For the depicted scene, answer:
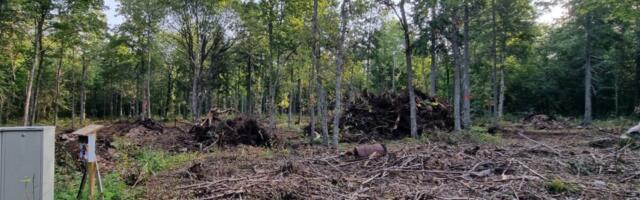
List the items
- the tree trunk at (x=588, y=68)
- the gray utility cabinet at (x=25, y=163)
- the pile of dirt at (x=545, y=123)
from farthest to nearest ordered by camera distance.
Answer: the tree trunk at (x=588, y=68), the pile of dirt at (x=545, y=123), the gray utility cabinet at (x=25, y=163)

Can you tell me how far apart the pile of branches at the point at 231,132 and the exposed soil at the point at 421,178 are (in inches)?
200

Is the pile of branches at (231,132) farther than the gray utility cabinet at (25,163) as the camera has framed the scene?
Yes

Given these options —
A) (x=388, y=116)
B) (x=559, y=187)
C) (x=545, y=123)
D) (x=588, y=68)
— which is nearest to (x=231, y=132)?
(x=388, y=116)

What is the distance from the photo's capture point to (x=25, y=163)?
3.52m

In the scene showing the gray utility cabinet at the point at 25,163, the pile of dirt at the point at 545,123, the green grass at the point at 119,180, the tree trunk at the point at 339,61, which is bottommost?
the green grass at the point at 119,180

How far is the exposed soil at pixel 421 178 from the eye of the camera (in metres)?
5.21

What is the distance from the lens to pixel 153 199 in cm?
502

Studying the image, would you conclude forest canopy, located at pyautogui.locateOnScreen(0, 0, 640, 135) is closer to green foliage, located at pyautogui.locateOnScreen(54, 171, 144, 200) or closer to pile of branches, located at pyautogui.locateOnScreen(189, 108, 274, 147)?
pile of branches, located at pyautogui.locateOnScreen(189, 108, 274, 147)

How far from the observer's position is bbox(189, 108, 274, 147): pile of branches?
1308cm

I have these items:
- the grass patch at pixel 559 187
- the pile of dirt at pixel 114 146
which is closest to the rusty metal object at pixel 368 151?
the grass patch at pixel 559 187

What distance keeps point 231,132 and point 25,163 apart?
988 cm

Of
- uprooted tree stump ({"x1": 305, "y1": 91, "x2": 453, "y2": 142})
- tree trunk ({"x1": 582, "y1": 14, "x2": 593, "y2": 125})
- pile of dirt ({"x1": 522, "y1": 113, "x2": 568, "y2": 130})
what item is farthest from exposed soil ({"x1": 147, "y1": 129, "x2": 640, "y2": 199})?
tree trunk ({"x1": 582, "y1": 14, "x2": 593, "y2": 125})

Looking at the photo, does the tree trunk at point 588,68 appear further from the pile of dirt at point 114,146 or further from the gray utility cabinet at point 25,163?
the gray utility cabinet at point 25,163

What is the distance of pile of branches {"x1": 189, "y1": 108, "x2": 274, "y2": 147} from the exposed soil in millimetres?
5089
